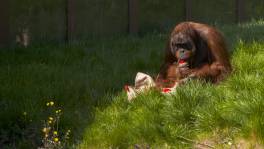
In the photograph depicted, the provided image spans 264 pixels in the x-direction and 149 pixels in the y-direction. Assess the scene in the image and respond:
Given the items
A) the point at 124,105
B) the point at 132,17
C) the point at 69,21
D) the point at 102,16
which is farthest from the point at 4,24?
the point at 124,105

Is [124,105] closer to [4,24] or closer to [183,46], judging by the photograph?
[183,46]

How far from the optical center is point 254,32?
836 cm

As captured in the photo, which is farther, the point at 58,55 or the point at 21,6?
the point at 21,6

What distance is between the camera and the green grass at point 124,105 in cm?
473

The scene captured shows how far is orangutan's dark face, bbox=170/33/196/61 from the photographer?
5.58 metres

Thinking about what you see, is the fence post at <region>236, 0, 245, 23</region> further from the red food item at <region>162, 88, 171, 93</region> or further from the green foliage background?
the red food item at <region>162, 88, 171, 93</region>

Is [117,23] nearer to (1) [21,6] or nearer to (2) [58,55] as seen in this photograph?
(1) [21,6]

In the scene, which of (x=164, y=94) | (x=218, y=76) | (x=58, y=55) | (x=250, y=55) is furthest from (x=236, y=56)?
(x=58, y=55)

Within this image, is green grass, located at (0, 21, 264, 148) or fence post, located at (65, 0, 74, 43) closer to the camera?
green grass, located at (0, 21, 264, 148)

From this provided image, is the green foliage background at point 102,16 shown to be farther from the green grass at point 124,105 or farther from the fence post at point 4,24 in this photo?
the green grass at point 124,105

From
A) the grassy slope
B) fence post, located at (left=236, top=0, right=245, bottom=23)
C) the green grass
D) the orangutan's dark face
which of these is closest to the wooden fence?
fence post, located at (left=236, top=0, right=245, bottom=23)

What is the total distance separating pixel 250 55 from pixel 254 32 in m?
2.21

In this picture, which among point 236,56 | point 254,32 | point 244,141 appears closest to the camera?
point 244,141

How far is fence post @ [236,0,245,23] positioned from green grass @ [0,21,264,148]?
5788mm
